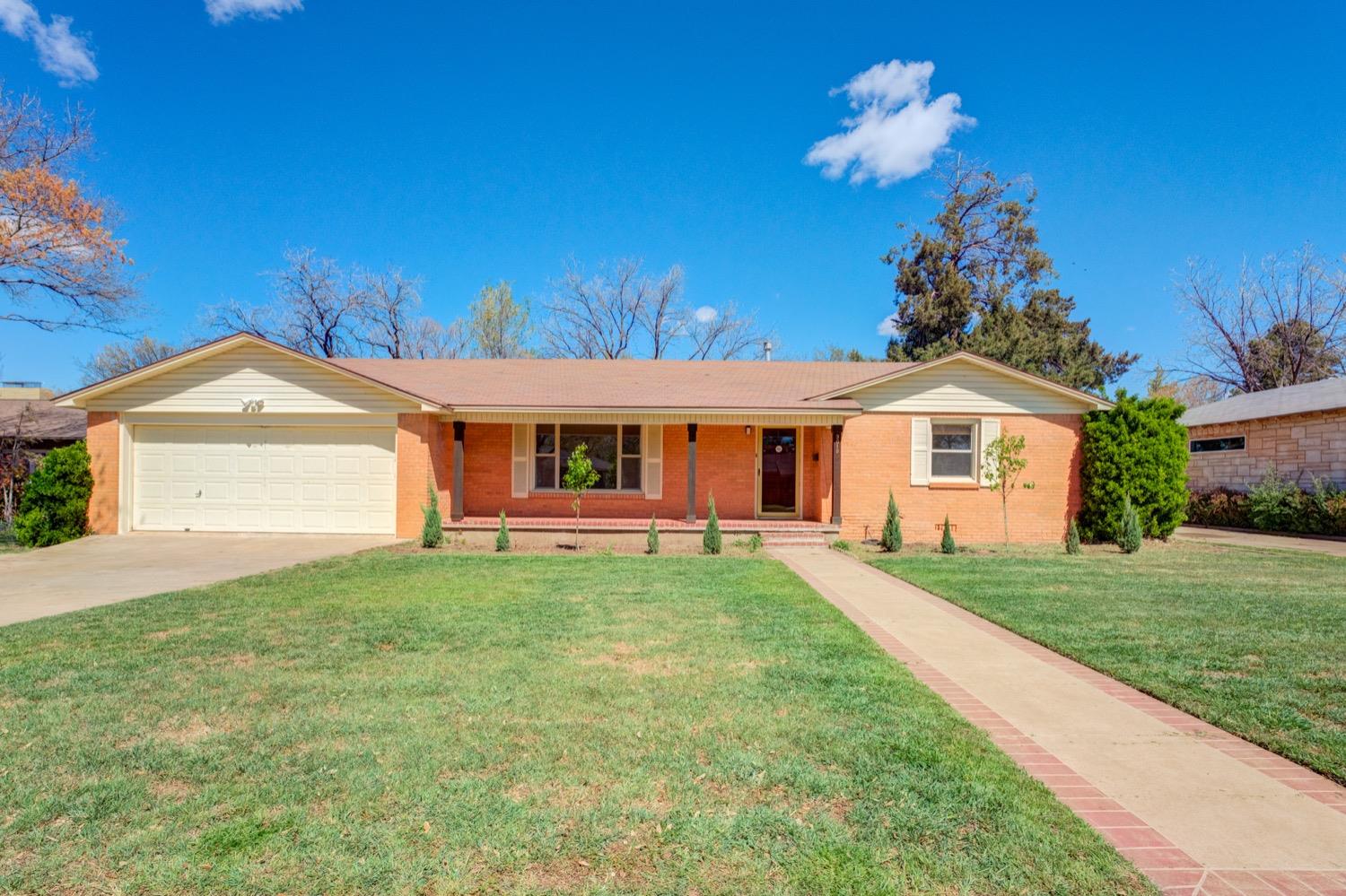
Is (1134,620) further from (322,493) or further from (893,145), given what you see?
(893,145)

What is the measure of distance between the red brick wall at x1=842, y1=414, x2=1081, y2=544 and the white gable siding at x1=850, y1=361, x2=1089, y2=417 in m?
0.20

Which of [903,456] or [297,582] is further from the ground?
[903,456]

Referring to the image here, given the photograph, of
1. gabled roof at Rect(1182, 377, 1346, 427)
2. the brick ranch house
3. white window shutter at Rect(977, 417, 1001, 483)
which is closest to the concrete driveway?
the brick ranch house

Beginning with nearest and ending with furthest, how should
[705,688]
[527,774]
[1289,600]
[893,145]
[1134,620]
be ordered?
[527,774]
[705,688]
[1134,620]
[1289,600]
[893,145]

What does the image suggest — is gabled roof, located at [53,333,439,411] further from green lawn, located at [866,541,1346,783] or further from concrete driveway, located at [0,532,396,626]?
green lawn, located at [866,541,1346,783]

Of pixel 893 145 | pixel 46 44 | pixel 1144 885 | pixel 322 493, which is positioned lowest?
pixel 1144 885

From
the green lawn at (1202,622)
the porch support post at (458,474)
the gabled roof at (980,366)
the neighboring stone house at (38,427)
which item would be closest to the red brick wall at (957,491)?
the gabled roof at (980,366)

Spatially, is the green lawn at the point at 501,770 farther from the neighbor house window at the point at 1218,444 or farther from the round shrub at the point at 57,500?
the neighbor house window at the point at 1218,444

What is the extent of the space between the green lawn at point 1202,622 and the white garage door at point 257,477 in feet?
33.8

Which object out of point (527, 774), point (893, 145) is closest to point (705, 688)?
point (527, 774)

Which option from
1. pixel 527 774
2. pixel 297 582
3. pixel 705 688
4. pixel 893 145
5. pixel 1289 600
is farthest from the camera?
pixel 893 145

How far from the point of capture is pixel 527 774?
126 inches

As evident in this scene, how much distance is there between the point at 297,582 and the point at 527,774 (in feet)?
21.7

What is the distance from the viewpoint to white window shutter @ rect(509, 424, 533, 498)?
1466 cm
